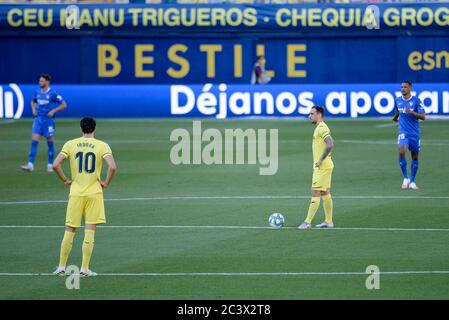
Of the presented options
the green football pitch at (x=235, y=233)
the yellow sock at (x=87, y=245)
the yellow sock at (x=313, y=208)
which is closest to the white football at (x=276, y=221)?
the green football pitch at (x=235, y=233)

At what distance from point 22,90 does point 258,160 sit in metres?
14.0

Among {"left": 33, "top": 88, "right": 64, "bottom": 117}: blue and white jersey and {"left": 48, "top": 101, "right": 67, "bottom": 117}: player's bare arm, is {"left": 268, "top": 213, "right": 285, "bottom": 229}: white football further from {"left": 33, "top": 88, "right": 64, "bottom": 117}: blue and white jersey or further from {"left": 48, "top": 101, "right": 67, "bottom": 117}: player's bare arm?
{"left": 33, "top": 88, "right": 64, "bottom": 117}: blue and white jersey

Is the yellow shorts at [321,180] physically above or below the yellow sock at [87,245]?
above

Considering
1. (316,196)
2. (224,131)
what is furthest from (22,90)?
(316,196)

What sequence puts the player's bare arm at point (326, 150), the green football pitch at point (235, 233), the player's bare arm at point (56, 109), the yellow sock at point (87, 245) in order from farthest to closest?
the player's bare arm at point (56, 109)
the player's bare arm at point (326, 150)
the yellow sock at point (87, 245)
the green football pitch at point (235, 233)

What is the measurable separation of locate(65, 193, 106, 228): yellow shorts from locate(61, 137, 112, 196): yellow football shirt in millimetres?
102

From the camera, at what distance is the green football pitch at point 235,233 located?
44.7 feet

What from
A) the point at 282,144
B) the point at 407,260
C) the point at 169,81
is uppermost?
the point at 169,81

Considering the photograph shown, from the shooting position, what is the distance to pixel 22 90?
1575 inches

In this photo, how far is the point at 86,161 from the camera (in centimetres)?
1412

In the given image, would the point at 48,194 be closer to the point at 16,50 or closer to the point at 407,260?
the point at 407,260

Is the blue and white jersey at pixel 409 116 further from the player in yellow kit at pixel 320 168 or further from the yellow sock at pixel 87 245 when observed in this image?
the yellow sock at pixel 87 245

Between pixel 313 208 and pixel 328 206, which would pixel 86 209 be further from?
pixel 328 206

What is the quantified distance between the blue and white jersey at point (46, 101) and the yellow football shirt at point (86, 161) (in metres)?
12.3
